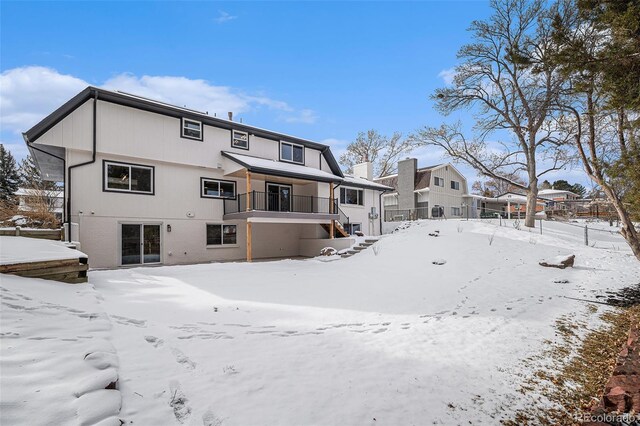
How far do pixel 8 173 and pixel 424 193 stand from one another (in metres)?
41.4

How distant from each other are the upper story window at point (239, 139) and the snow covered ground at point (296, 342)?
807 centimetres

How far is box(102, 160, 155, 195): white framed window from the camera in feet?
40.2

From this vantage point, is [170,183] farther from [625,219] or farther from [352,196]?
[625,219]

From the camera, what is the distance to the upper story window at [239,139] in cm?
1588

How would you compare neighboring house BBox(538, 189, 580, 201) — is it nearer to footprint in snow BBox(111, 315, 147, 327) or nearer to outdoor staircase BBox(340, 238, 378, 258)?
outdoor staircase BBox(340, 238, 378, 258)

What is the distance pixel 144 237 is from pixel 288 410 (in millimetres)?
12709

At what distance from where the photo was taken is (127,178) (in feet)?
41.8

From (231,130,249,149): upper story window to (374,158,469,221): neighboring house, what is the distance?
59.3 ft

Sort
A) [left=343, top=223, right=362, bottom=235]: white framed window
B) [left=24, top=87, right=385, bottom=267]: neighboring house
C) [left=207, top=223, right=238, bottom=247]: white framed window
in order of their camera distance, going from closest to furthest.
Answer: [left=24, top=87, right=385, bottom=267]: neighboring house < [left=207, top=223, right=238, bottom=247]: white framed window < [left=343, top=223, right=362, bottom=235]: white framed window

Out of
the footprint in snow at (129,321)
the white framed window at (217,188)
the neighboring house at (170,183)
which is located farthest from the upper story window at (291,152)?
the footprint in snow at (129,321)

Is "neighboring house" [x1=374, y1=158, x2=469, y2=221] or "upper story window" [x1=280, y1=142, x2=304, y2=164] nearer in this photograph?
"upper story window" [x1=280, y1=142, x2=304, y2=164]

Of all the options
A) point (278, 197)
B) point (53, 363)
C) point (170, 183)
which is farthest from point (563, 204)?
point (53, 363)

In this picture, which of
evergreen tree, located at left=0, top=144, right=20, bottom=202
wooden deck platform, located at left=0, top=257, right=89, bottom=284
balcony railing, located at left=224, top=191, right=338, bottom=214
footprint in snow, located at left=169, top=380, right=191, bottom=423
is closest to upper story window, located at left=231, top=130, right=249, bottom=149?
balcony railing, located at left=224, top=191, right=338, bottom=214

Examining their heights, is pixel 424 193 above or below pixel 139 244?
above
